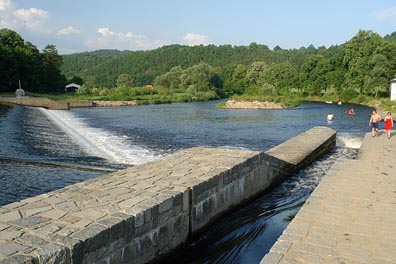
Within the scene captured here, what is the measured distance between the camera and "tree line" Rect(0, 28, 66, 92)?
2222 inches

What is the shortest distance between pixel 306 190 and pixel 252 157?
216 cm

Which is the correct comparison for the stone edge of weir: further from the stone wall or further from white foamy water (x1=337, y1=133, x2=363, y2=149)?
the stone wall

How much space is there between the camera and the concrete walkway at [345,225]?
4.18m

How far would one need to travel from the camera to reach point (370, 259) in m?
4.09

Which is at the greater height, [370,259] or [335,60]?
[335,60]

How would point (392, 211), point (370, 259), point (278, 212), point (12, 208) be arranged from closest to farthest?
point (370, 259)
point (12, 208)
point (392, 211)
point (278, 212)

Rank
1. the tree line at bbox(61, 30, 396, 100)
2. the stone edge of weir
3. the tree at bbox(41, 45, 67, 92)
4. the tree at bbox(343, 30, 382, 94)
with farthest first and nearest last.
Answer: the tree at bbox(41, 45, 67, 92)
the tree at bbox(343, 30, 382, 94)
the tree line at bbox(61, 30, 396, 100)
the stone edge of weir

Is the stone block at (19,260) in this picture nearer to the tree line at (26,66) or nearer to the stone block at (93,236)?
the stone block at (93,236)

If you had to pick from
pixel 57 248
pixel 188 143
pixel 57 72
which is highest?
pixel 57 72

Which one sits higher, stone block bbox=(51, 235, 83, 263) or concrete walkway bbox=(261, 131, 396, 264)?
stone block bbox=(51, 235, 83, 263)

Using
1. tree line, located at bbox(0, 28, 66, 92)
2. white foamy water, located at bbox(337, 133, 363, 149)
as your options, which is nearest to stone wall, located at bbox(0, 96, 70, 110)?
tree line, located at bbox(0, 28, 66, 92)

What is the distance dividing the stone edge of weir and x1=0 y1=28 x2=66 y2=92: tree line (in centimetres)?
5805

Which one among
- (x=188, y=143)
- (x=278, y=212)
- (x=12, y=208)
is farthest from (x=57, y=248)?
(x=188, y=143)

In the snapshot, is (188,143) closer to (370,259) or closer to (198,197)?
(198,197)
